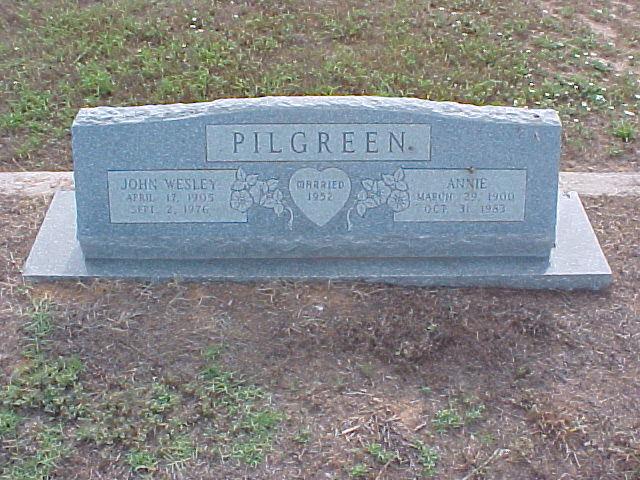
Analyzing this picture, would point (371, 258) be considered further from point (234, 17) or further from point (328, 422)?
point (234, 17)

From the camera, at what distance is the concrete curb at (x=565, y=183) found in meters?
5.50

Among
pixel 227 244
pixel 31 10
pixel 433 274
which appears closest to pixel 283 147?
pixel 227 244

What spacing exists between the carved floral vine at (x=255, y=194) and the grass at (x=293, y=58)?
196 cm

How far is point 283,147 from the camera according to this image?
4.43 meters

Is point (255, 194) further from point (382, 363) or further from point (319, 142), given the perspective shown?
point (382, 363)

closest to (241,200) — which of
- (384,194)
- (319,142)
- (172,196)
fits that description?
(172,196)

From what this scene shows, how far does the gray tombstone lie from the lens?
439 centimetres

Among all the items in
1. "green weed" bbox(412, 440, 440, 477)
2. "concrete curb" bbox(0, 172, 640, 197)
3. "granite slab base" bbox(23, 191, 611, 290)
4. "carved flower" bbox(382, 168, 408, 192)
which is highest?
"carved flower" bbox(382, 168, 408, 192)

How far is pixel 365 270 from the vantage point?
4.57 m

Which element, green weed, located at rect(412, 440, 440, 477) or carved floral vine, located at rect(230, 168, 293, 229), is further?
carved floral vine, located at rect(230, 168, 293, 229)

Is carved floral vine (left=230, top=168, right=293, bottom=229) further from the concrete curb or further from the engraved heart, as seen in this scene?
the concrete curb

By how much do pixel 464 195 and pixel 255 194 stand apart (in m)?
0.91

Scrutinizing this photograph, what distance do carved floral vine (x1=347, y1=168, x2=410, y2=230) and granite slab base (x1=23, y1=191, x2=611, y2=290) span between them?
0.25m

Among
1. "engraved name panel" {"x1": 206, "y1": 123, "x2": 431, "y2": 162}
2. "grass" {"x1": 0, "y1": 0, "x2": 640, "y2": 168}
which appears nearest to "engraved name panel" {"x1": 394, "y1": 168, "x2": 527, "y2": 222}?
"engraved name panel" {"x1": 206, "y1": 123, "x2": 431, "y2": 162}
